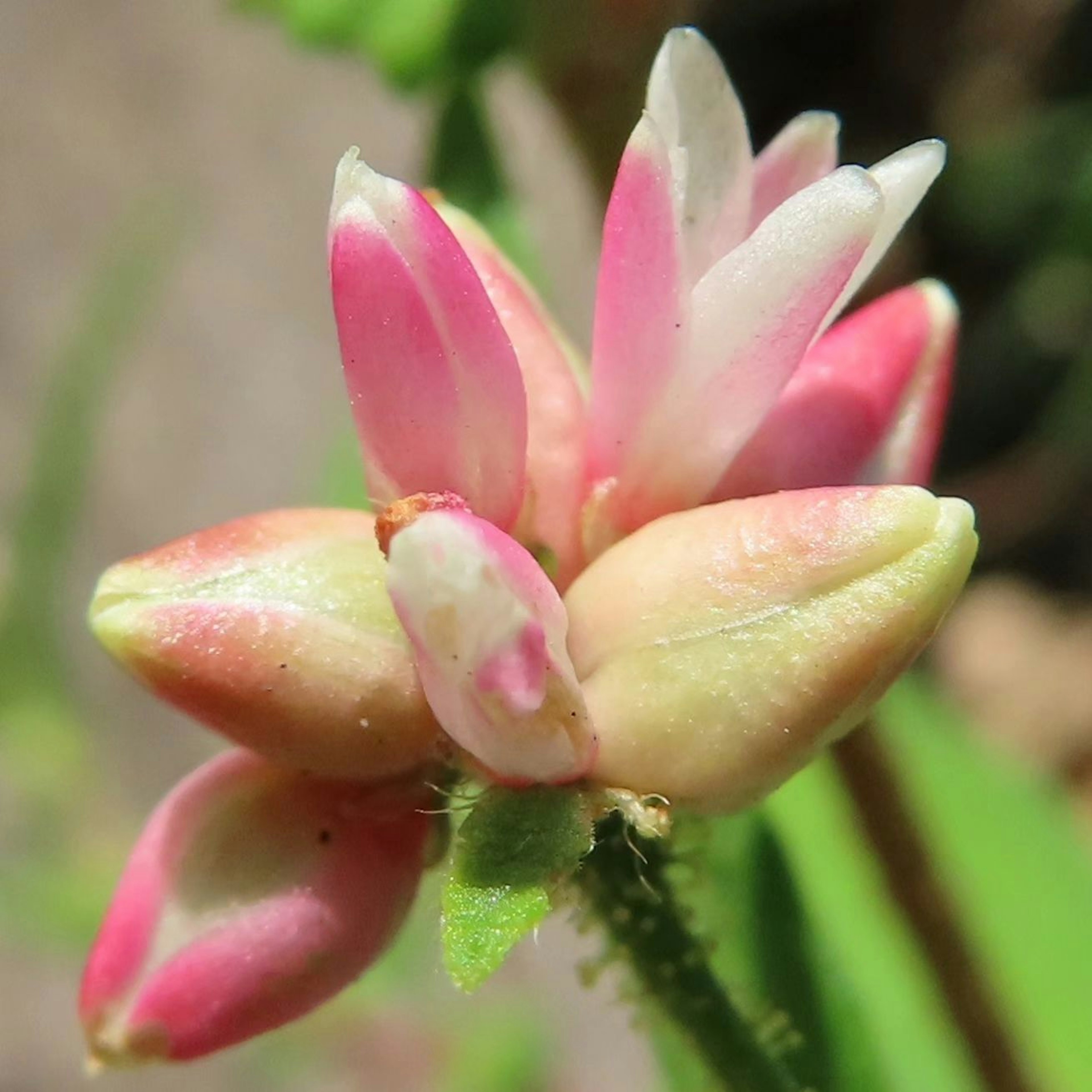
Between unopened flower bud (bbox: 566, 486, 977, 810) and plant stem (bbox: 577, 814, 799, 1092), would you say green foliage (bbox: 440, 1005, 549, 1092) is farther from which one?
unopened flower bud (bbox: 566, 486, 977, 810)

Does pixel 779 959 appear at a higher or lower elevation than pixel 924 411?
lower

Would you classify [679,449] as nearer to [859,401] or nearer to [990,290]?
[859,401]

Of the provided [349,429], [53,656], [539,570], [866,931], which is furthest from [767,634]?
[53,656]

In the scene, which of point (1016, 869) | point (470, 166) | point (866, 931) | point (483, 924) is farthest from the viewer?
point (1016, 869)

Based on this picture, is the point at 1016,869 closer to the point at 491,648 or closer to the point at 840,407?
the point at 840,407

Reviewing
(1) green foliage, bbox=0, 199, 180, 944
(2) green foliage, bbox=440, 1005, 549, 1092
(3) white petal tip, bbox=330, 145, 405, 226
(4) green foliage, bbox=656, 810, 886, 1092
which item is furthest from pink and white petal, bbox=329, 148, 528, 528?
(2) green foliage, bbox=440, 1005, 549, 1092

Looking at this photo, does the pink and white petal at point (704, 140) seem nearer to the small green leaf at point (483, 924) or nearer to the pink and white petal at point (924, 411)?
the pink and white petal at point (924, 411)

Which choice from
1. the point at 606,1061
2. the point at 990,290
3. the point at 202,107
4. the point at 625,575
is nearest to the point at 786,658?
the point at 625,575
